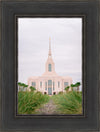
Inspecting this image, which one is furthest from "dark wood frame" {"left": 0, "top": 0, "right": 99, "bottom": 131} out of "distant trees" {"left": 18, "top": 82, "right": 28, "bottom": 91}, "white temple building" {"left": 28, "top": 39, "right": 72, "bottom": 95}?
"white temple building" {"left": 28, "top": 39, "right": 72, "bottom": 95}

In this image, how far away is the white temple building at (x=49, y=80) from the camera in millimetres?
1657

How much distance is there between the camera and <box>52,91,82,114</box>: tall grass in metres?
1.63

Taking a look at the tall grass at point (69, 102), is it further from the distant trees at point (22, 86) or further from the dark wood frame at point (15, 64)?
the distant trees at point (22, 86)

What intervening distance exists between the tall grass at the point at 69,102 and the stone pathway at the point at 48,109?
0.12 feet

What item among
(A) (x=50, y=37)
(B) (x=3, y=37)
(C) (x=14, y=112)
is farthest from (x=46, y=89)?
(B) (x=3, y=37)

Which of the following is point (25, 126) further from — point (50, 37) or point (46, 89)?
point (50, 37)

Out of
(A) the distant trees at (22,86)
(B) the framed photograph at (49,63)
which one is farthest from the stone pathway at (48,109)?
(A) the distant trees at (22,86)

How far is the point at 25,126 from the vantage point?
5.19ft

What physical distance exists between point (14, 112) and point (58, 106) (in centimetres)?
38

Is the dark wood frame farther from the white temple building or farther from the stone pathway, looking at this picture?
the white temple building

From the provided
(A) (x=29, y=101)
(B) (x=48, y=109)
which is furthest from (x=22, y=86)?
(B) (x=48, y=109)

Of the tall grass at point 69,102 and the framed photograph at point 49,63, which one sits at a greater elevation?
the framed photograph at point 49,63

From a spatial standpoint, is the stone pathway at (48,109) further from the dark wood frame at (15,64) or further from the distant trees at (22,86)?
the distant trees at (22,86)

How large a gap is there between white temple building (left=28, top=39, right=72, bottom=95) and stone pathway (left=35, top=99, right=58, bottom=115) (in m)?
0.09
